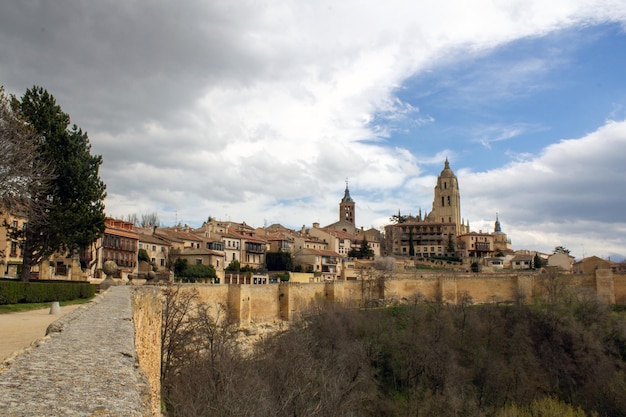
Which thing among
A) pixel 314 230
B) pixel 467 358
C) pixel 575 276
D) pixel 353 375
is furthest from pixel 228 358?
pixel 314 230

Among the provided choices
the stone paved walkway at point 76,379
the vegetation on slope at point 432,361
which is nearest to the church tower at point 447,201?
the vegetation on slope at point 432,361

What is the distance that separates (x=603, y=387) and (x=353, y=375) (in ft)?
54.1

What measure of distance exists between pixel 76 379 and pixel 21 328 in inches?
392

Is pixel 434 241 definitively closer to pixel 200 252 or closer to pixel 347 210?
pixel 347 210

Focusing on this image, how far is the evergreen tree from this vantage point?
22688mm

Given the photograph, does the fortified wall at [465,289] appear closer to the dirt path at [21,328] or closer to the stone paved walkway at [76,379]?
the dirt path at [21,328]

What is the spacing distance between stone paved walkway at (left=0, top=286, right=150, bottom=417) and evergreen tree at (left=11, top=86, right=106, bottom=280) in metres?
16.8

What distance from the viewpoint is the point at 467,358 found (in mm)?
38531

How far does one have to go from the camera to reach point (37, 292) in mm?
20375

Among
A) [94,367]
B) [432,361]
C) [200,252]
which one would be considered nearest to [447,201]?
[200,252]

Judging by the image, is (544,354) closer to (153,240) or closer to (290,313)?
(290,313)

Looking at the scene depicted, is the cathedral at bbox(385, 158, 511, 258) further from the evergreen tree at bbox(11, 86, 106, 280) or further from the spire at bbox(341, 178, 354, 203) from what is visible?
the evergreen tree at bbox(11, 86, 106, 280)

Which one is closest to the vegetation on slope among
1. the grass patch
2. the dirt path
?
the dirt path

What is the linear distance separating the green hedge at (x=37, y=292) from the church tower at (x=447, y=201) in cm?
9347
